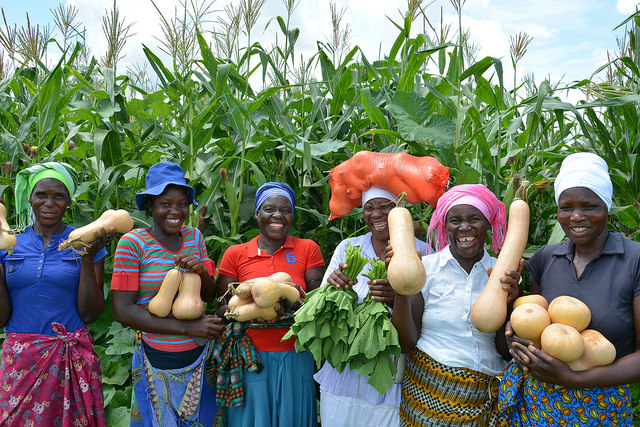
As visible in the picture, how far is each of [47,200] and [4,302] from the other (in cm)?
59

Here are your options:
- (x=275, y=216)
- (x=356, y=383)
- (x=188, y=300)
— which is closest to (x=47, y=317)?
(x=188, y=300)

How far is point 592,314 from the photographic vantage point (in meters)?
1.95

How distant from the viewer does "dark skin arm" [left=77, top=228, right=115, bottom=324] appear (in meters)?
2.45

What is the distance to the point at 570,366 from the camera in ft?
6.11

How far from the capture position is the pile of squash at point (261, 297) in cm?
240

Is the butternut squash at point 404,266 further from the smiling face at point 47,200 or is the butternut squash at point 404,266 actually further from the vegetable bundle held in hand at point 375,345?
the smiling face at point 47,200

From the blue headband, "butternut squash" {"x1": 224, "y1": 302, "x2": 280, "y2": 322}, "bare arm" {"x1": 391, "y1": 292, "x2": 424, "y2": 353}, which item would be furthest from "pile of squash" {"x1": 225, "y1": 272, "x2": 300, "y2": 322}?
"bare arm" {"x1": 391, "y1": 292, "x2": 424, "y2": 353}

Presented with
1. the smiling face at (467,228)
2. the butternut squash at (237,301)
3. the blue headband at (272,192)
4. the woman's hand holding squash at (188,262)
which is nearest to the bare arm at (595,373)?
the smiling face at (467,228)

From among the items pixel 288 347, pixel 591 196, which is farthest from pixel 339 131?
pixel 591 196

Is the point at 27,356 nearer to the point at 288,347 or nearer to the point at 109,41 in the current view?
the point at 288,347

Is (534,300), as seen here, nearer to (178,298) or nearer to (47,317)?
(178,298)

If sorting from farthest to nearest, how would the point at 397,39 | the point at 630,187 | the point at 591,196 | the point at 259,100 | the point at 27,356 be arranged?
the point at 397,39 < the point at 259,100 < the point at 630,187 < the point at 27,356 < the point at 591,196

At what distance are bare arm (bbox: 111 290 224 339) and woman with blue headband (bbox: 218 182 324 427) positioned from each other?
8.9 inches

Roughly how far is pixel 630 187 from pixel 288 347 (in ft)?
7.28
